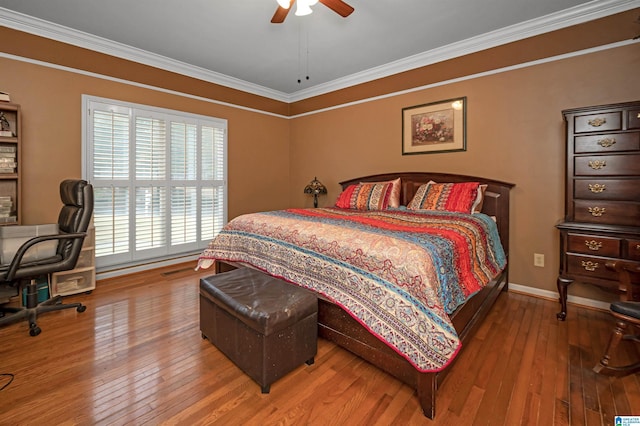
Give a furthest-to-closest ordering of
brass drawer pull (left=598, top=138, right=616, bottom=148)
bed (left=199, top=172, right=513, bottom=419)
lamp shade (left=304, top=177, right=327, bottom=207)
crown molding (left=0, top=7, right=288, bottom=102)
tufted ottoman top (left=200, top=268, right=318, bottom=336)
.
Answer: lamp shade (left=304, top=177, right=327, bottom=207) < crown molding (left=0, top=7, right=288, bottom=102) < brass drawer pull (left=598, top=138, right=616, bottom=148) < tufted ottoman top (left=200, top=268, right=318, bottom=336) < bed (left=199, top=172, right=513, bottom=419)

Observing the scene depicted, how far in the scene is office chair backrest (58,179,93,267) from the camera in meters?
2.40

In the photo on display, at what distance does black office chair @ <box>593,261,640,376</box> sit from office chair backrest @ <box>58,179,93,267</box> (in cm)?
365

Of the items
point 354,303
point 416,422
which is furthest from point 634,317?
point 354,303

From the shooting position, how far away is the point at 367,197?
3.46 m

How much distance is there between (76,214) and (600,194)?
13.8ft

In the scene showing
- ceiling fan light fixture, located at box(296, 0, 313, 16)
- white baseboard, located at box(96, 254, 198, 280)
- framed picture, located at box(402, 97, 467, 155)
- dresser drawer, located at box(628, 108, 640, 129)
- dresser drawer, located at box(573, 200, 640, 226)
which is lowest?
white baseboard, located at box(96, 254, 198, 280)

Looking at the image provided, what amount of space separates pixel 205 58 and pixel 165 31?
0.65 m

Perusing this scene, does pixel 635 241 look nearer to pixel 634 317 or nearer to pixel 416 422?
pixel 634 317

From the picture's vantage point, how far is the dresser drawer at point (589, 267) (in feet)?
7.15

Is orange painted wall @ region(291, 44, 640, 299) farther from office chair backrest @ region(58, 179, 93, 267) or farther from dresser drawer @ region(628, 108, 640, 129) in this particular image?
office chair backrest @ region(58, 179, 93, 267)

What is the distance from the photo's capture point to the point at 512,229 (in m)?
3.06

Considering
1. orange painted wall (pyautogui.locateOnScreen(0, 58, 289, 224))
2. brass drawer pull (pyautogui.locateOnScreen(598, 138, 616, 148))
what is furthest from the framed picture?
orange painted wall (pyautogui.locateOnScreen(0, 58, 289, 224))

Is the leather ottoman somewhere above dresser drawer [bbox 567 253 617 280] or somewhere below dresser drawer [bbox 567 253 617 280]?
below

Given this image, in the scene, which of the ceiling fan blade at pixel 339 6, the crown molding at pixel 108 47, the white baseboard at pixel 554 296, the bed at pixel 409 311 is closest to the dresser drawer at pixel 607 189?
the bed at pixel 409 311
